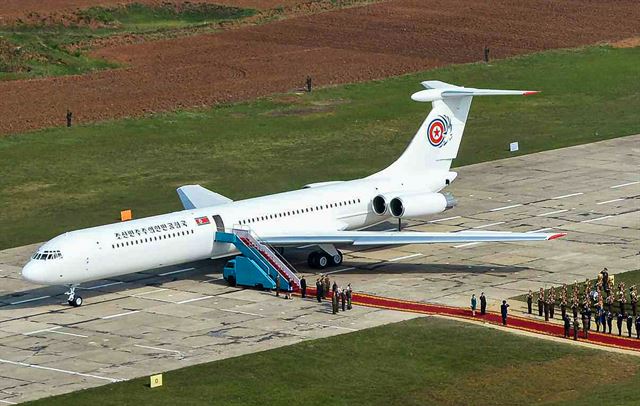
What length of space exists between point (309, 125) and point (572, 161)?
1911 centimetres

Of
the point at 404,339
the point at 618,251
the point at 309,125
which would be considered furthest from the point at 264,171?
the point at 404,339

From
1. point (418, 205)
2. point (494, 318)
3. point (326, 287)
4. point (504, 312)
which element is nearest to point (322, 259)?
point (326, 287)

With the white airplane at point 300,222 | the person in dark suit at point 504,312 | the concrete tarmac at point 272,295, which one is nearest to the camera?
the concrete tarmac at point 272,295

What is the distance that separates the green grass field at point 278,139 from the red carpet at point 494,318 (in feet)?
67.8

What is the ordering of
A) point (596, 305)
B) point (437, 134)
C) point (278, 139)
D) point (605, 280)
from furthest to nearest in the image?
point (278, 139) → point (437, 134) → point (605, 280) → point (596, 305)

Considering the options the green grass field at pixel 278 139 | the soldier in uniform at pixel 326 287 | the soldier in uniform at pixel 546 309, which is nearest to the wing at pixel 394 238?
the soldier in uniform at pixel 326 287

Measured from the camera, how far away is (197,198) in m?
82.4

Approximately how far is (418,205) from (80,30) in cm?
6894

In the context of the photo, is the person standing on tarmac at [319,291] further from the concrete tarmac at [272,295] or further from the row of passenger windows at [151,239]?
the row of passenger windows at [151,239]

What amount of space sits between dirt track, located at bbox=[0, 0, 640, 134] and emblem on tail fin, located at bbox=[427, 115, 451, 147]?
33.4 metres

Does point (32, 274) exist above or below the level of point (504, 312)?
above

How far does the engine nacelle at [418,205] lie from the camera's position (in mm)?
78250

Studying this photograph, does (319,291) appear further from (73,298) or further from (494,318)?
(73,298)

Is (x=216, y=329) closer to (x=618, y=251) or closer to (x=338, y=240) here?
(x=338, y=240)
